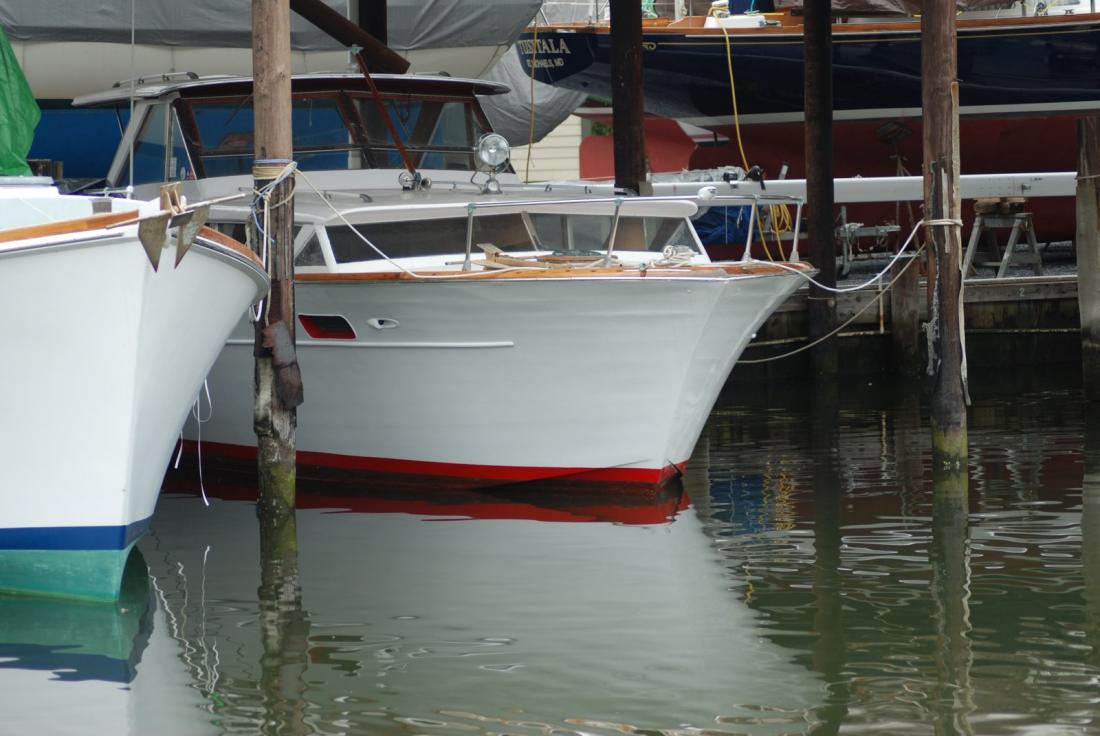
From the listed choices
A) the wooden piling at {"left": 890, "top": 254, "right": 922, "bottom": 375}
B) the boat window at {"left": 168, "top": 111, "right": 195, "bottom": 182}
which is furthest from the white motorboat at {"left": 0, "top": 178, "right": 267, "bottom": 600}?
the wooden piling at {"left": 890, "top": 254, "right": 922, "bottom": 375}

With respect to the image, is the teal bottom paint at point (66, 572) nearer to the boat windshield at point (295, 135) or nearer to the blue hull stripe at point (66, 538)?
the blue hull stripe at point (66, 538)

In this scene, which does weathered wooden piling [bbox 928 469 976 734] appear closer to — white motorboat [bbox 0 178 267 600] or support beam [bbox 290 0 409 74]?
white motorboat [bbox 0 178 267 600]

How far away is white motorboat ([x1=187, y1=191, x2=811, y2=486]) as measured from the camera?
9.38 m

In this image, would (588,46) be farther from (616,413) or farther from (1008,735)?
(1008,735)

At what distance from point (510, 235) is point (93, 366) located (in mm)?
3591

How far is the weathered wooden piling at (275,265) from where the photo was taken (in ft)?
28.7

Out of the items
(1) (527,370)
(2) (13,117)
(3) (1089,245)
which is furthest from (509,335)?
(3) (1089,245)

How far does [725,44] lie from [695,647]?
43.4ft

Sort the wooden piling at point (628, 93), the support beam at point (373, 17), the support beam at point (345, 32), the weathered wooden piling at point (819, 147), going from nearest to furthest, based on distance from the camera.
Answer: the support beam at point (345, 32) → the wooden piling at point (628, 93) → the weathered wooden piling at point (819, 147) → the support beam at point (373, 17)

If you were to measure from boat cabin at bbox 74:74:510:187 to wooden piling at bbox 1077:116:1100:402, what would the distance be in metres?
5.07

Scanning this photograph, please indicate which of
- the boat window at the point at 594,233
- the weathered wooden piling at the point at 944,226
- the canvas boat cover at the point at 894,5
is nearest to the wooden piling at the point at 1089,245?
the weathered wooden piling at the point at 944,226

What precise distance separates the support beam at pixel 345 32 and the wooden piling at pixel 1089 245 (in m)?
5.64

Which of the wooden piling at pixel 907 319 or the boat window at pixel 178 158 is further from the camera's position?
the wooden piling at pixel 907 319

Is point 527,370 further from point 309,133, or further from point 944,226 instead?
point 309,133
